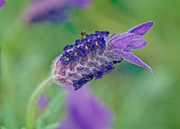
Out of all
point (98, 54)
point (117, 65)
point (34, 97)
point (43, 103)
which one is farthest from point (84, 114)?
point (117, 65)

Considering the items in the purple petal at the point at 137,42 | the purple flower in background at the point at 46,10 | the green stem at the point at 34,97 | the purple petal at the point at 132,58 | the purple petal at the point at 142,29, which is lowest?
the purple petal at the point at 132,58

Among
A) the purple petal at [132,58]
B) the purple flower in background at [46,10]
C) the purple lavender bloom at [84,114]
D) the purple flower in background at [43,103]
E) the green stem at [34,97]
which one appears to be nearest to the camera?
the purple petal at [132,58]

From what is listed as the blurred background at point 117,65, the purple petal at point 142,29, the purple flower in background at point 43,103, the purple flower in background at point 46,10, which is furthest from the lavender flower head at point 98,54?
the purple flower in background at point 46,10

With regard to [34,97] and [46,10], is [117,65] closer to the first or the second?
[46,10]

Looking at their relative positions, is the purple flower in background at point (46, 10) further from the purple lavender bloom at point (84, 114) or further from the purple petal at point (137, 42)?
the purple petal at point (137, 42)

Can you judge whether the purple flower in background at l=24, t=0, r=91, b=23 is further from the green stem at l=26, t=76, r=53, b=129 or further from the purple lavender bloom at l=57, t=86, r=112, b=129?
the green stem at l=26, t=76, r=53, b=129

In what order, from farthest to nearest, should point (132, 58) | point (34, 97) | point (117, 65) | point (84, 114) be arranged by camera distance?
point (117, 65) < point (84, 114) < point (34, 97) < point (132, 58)
